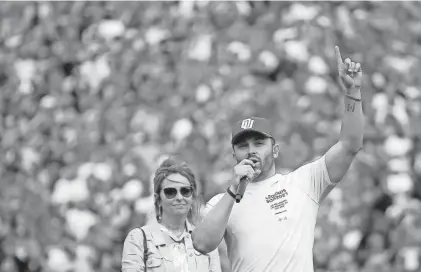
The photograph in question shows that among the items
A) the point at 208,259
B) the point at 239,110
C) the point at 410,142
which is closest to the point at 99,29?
the point at 239,110

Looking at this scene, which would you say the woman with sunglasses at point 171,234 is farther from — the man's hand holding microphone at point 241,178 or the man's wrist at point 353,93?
the man's wrist at point 353,93

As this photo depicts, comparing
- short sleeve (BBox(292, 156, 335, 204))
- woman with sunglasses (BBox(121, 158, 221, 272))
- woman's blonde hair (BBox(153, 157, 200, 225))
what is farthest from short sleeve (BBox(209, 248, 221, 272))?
short sleeve (BBox(292, 156, 335, 204))

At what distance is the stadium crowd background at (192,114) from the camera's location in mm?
6688

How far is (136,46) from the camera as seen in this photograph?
23.0ft

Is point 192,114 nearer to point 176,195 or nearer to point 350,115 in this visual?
point 176,195

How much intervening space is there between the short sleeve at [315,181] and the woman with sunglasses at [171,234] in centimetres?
44

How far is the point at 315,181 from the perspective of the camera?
3357 mm

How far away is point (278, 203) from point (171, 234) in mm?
451

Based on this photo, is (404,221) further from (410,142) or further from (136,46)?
(136,46)

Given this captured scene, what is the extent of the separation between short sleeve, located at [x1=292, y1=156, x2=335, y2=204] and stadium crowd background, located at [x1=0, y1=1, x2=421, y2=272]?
3.16 m

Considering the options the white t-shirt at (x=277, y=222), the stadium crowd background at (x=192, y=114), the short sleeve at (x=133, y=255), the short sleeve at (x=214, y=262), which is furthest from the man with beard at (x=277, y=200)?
the stadium crowd background at (x=192, y=114)

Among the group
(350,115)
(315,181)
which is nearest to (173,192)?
(315,181)

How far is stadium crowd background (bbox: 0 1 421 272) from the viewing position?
6.69 meters

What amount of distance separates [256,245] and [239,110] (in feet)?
11.5
